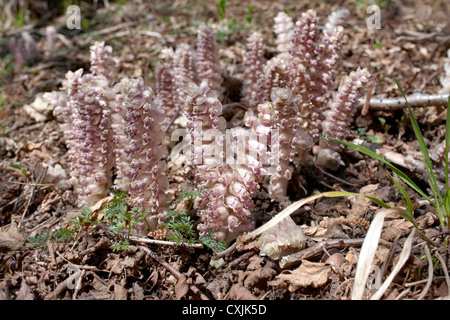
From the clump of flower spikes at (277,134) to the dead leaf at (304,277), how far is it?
0.53 meters

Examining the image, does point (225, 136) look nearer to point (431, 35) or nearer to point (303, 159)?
point (303, 159)

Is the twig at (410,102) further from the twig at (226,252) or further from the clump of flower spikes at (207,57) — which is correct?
the twig at (226,252)

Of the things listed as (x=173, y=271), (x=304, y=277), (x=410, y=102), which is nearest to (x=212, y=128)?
(x=173, y=271)

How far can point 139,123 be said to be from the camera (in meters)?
1.98

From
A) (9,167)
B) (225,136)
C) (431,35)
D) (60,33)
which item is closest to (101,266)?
(225,136)

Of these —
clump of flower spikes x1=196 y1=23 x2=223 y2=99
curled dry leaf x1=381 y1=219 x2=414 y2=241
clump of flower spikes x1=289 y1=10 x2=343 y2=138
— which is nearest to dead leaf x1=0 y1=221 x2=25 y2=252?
clump of flower spikes x1=196 y1=23 x2=223 y2=99

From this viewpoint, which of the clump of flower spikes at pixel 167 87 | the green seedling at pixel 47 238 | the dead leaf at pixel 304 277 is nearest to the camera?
the dead leaf at pixel 304 277

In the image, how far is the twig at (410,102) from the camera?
302 centimetres

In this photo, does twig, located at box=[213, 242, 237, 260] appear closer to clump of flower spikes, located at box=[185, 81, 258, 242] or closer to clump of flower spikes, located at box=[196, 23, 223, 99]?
clump of flower spikes, located at box=[185, 81, 258, 242]

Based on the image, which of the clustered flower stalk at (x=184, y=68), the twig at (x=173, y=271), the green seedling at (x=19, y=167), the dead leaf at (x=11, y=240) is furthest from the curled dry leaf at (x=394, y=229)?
the green seedling at (x=19, y=167)

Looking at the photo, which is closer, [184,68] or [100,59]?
[100,59]

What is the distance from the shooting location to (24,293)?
1881 millimetres

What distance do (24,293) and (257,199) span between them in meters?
1.46

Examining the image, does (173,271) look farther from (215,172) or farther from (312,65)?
(312,65)
